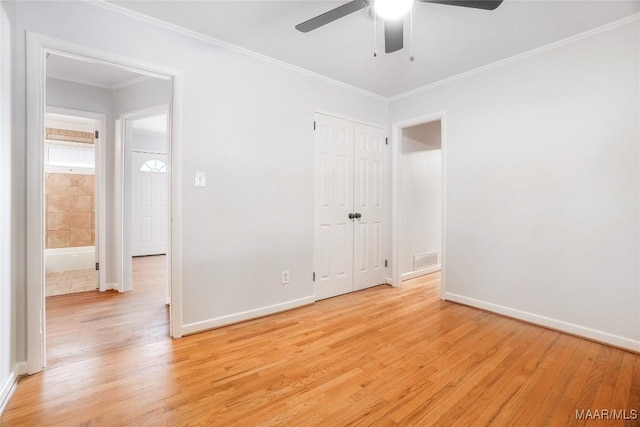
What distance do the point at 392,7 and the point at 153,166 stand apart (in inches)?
244

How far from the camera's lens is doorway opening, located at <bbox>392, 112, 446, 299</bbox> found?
3.98 metres

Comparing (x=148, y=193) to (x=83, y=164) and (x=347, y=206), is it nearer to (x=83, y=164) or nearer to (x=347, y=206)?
(x=83, y=164)

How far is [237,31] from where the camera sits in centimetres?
245

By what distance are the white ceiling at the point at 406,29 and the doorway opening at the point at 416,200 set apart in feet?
3.24

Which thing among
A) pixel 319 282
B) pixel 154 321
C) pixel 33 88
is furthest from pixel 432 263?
pixel 33 88

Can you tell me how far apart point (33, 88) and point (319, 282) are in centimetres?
287

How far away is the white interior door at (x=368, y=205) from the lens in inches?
147

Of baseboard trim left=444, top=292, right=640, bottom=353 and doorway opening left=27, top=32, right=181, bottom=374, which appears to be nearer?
doorway opening left=27, top=32, right=181, bottom=374

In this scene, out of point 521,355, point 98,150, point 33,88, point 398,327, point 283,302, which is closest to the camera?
point 33,88

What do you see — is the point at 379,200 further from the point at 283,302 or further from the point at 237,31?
the point at 237,31

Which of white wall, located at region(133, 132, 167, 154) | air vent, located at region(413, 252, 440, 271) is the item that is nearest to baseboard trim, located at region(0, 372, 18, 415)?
air vent, located at region(413, 252, 440, 271)

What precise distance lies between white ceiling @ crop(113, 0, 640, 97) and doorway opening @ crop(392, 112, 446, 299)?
3.24ft

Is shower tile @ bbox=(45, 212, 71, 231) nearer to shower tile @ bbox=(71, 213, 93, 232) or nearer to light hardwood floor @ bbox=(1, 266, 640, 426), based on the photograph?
shower tile @ bbox=(71, 213, 93, 232)

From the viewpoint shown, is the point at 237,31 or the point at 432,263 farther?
the point at 432,263
